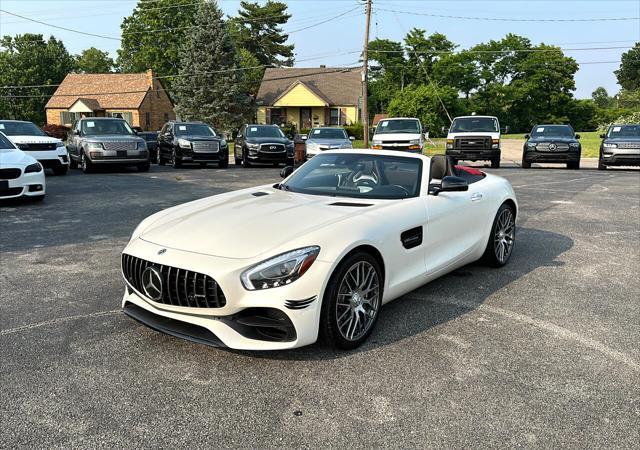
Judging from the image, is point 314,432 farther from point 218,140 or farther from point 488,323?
point 218,140

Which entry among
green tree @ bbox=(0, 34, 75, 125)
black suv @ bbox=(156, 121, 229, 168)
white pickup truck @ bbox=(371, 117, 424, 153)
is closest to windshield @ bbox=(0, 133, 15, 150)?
black suv @ bbox=(156, 121, 229, 168)

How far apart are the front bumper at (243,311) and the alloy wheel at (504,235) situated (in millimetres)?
3022

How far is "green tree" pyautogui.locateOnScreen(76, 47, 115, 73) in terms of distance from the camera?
98.9 m

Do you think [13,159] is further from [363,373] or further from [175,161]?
[175,161]

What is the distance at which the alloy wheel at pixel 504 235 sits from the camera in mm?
5770

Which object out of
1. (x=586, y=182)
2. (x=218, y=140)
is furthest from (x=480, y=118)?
(x=218, y=140)

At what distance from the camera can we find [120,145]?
1686 centimetres

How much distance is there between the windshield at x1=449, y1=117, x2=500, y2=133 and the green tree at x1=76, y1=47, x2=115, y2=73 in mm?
92691

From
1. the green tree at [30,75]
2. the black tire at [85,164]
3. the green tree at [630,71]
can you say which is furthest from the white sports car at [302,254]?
the green tree at [630,71]

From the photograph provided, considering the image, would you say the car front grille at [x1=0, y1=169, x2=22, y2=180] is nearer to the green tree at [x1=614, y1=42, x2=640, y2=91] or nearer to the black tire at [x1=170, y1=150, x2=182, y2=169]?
the black tire at [x1=170, y1=150, x2=182, y2=169]

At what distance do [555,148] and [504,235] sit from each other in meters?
15.7

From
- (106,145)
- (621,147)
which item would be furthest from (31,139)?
(621,147)

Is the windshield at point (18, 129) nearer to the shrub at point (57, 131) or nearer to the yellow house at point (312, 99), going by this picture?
the yellow house at point (312, 99)

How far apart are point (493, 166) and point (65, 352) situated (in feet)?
66.2
